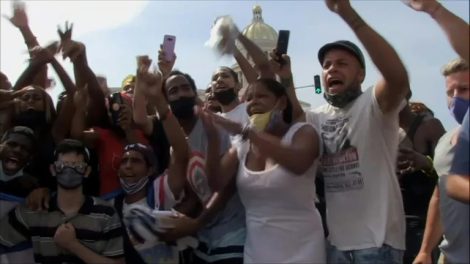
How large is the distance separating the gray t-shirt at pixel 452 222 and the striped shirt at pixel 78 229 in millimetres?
2264

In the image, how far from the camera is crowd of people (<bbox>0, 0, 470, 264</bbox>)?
3.78 m

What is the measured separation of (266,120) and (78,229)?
1.60 m

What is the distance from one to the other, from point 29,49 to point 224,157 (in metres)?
2.77

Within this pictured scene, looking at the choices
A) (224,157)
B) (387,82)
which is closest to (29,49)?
(224,157)

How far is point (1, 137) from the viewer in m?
5.16

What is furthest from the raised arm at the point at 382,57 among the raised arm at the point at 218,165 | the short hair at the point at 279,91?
the raised arm at the point at 218,165

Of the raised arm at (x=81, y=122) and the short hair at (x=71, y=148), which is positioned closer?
the short hair at (x=71, y=148)

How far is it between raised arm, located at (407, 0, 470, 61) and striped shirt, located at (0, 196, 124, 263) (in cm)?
261

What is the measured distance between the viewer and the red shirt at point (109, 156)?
493 cm

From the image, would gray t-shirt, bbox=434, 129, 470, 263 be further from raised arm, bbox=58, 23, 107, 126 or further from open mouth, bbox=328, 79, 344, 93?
raised arm, bbox=58, 23, 107, 126

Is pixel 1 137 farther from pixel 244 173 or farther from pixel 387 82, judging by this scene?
pixel 387 82

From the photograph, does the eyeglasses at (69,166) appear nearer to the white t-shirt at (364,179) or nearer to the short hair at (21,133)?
the short hair at (21,133)

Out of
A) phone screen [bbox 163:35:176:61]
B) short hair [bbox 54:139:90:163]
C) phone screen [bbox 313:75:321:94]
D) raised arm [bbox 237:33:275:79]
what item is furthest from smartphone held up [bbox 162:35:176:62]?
phone screen [bbox 313:75:321:94]

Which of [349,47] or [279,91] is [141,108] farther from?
[349,47]
